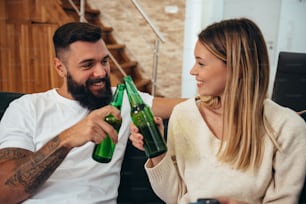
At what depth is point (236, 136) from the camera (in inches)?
26.5

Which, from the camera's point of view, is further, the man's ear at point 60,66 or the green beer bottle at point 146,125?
the man's ear at point 60,66

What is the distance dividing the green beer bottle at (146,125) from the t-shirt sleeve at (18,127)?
0.32 metres

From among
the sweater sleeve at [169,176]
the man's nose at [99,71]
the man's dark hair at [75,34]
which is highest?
the man's dark hair at [75,34]

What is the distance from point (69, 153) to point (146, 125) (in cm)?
29

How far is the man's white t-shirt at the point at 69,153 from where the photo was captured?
754mm

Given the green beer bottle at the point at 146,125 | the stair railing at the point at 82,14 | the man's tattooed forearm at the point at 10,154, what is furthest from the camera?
the stair railing at the point at 82,14

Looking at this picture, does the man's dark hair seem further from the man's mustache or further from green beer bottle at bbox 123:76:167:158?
green beer bottle at bbox 123:76:167:158

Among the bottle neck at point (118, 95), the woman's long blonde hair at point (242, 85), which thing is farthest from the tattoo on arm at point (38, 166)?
the woman's long blonde hair at point (242, 85)

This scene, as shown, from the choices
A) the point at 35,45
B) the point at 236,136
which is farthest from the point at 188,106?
the point at 35,45

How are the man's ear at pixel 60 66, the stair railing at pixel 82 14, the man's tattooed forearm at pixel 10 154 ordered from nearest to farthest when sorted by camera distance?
the man's tattooed forearm at pixel 10 154
the man's ear at pixel 60 66
the stair railing at pixel 82 14

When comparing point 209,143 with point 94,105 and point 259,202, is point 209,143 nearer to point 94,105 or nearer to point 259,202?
point 259,202

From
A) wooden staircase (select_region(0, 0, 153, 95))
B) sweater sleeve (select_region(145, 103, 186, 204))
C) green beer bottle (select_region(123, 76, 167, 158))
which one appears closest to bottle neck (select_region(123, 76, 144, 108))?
green beer bottle (select_region(123, 76, 167, 158))

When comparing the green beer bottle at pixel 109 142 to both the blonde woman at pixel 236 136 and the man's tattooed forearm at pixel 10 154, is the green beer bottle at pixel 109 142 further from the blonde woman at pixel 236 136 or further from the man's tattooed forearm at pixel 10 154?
the man's tattooed forearm at pixel 10 154

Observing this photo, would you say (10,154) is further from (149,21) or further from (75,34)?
(149,21)
